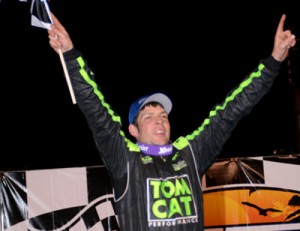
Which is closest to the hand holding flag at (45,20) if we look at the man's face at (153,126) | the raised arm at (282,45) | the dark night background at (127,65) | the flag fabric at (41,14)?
the flag fabric at (41,14)

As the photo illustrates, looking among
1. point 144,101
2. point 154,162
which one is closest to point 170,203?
point 154,162

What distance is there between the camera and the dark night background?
8.42 m

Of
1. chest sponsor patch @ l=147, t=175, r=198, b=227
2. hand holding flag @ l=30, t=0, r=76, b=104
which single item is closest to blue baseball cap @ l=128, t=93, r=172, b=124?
chest sponsor patch @ l=147, t=175, r=198, b=227

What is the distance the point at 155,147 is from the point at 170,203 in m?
0.33

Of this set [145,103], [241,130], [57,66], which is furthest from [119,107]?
[145,103]

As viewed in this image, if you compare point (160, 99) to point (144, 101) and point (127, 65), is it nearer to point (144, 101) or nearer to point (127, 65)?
point (144, 101)

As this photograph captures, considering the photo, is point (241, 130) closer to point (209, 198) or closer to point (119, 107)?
point (119, 107)

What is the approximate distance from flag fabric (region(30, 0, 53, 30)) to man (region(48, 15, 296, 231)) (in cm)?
10

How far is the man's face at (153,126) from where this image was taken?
8.84 feet

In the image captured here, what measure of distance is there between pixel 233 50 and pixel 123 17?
247cm

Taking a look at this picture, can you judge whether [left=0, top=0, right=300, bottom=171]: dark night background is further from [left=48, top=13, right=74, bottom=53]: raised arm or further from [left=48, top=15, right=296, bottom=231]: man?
[left=48, top=13, right=74, bottom=53]: raised arm

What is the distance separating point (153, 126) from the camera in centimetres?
273

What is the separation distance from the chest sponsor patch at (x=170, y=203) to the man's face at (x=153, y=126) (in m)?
0.25

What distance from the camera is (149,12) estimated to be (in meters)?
8.50
